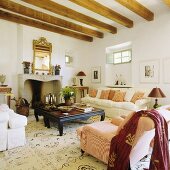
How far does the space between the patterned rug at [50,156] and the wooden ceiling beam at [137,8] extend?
3.35m

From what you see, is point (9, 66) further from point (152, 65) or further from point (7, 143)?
point (152, 65)

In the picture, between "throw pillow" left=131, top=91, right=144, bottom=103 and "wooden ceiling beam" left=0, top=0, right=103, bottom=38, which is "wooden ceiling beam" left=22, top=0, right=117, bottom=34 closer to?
"wooden ceiling beam" left=0, top=0, right=103, bottom=38

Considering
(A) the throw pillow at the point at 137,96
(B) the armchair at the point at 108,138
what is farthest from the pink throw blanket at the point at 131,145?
(A) the throw pillow at the point at 137,96

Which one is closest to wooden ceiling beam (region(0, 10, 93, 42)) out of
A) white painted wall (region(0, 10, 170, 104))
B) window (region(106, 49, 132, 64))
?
white painted wall (region(0, 10, 170, 104))

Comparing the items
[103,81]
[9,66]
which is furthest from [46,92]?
[103,81]

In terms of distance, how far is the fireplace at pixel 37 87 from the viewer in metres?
5.96

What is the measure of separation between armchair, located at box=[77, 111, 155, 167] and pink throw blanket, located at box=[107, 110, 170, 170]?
2.4 inches

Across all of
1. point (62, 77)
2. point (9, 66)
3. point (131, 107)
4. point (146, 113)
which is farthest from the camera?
point (62, 77)

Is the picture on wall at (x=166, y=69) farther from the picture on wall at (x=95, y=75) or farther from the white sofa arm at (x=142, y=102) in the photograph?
the picture on wall at (x=95, y=75)

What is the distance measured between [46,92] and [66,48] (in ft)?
7.15

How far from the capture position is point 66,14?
4711 millimetres

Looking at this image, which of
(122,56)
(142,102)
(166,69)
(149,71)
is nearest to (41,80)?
(122,56)

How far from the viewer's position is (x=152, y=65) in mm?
5410

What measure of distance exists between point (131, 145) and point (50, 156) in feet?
4.77
